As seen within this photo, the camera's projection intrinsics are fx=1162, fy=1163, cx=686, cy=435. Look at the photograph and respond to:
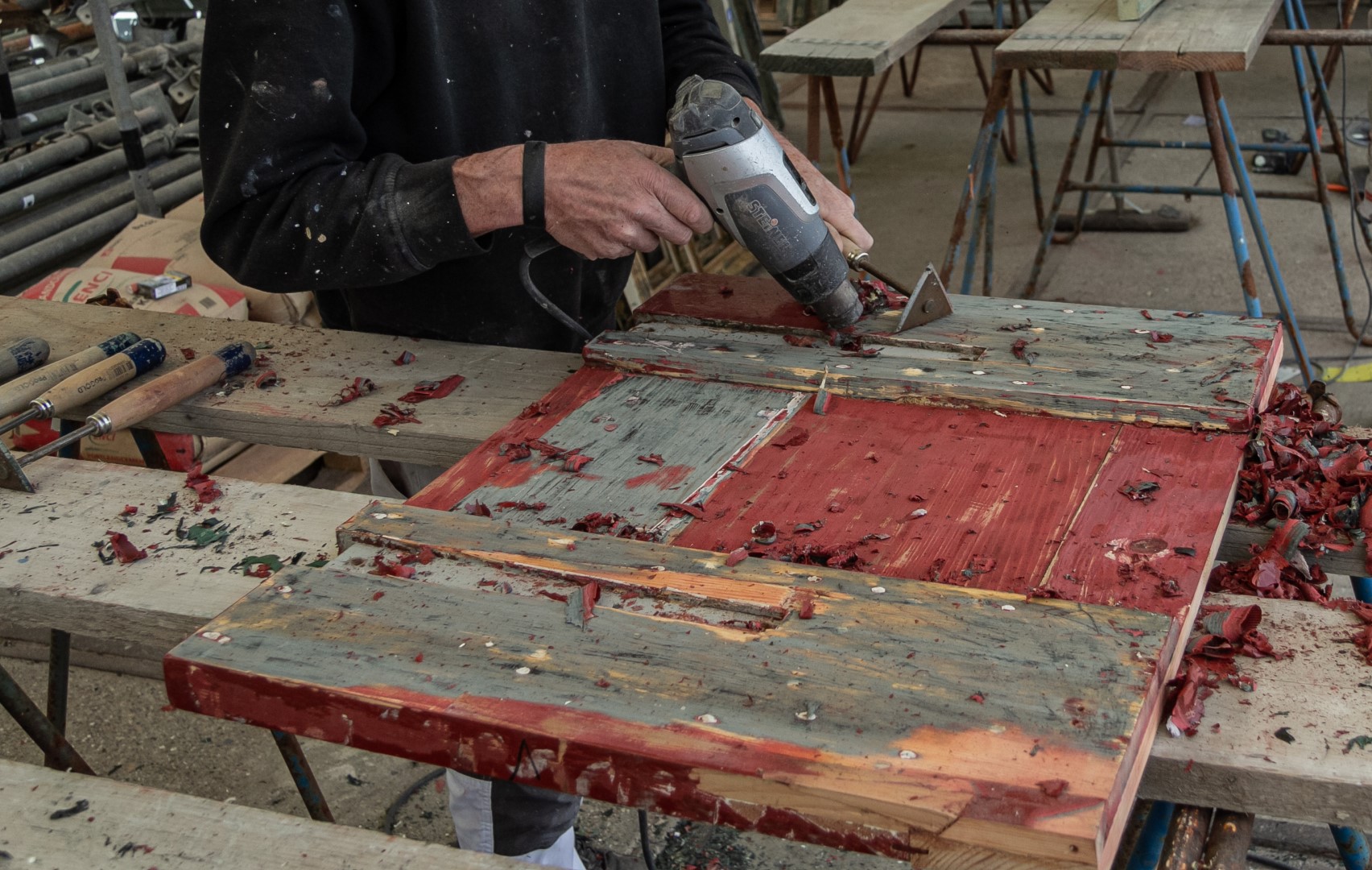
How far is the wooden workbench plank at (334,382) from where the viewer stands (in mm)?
1800

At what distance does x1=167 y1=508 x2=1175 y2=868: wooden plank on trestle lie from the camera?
0.95m

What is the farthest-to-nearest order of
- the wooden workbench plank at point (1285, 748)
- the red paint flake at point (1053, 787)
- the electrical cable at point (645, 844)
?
the electrical cable at point (645, 844)
the wooden workbench plank at point (1285, 748)
the red paint flake at point (1053, 787)

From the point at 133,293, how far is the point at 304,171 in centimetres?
190

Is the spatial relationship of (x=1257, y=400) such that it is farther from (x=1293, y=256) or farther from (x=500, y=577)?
(x=1293, y=256)

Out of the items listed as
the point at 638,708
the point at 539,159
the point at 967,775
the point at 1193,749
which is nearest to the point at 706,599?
the point at 638,708

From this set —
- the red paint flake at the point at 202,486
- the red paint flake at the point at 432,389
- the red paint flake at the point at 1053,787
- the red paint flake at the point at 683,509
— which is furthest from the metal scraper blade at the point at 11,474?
the red paint flake at the point at 1053,787

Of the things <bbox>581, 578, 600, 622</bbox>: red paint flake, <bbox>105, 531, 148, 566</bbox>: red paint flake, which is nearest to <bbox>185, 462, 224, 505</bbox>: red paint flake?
<bbox>105, 531, 148, 566</bbox>: red paint flake

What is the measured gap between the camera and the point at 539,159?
1.66 meters

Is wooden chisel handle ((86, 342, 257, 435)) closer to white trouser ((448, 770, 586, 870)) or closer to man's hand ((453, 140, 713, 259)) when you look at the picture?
man's hand ((453, 140, 713, 259))

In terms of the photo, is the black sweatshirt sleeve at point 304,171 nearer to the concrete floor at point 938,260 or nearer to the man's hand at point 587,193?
the man's hand at point 587,193

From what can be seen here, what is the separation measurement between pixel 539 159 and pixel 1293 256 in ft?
15.4

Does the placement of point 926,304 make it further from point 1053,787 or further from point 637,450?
point 1053,787

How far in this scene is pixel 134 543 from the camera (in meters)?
1.55

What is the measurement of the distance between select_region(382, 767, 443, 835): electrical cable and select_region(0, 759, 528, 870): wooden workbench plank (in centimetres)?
150
